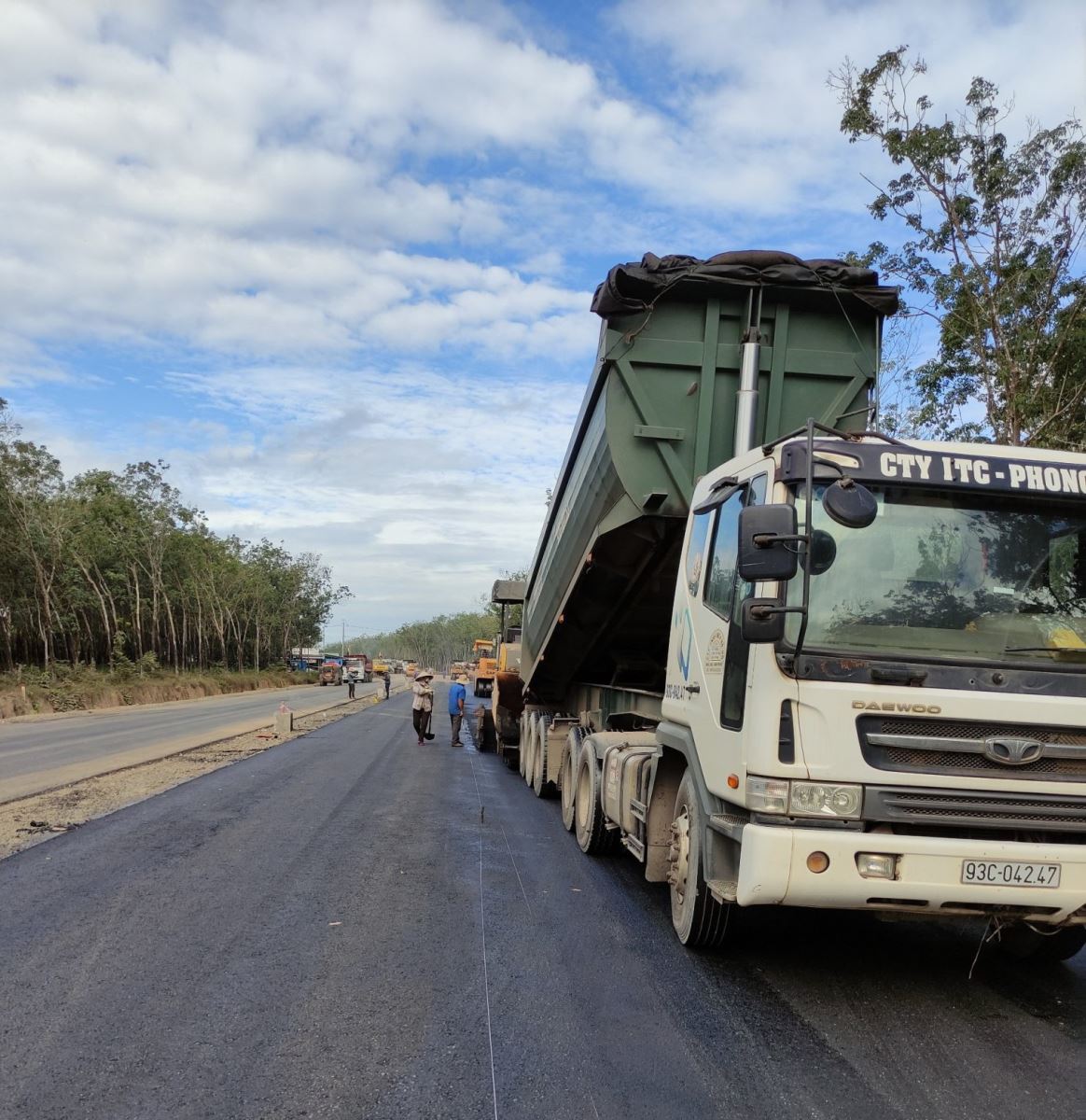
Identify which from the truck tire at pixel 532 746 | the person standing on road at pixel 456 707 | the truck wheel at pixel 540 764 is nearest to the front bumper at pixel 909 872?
the truck wheel at pixel 540 764

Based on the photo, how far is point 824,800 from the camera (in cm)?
415

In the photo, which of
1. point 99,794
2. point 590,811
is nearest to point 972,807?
point 590,811

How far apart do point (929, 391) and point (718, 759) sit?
12316mm

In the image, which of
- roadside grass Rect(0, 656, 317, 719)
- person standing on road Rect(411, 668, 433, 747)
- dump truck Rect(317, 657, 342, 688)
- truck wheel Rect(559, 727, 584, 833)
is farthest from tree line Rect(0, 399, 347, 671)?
truck wheel Rect(559, 727, 584, 833)

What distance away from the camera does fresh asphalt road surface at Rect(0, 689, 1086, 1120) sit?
349 centimetres

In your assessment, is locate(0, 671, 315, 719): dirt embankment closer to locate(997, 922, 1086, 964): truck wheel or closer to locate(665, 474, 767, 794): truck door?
locate(665, 474, 767, 794): truck door

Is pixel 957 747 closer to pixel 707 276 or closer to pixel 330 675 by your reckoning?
pixel 707 276

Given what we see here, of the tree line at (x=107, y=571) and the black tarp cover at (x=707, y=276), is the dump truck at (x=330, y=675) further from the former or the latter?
the black tarp cover at (x=707, y=276)

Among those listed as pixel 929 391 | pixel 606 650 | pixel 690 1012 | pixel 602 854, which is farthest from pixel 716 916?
pixel 929 391

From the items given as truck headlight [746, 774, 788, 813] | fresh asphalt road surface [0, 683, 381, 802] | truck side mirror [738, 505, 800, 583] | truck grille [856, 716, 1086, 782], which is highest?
truck side mirror [738, 505, 800, 583]

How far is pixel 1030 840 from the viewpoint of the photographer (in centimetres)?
419

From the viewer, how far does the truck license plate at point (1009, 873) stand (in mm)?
4098

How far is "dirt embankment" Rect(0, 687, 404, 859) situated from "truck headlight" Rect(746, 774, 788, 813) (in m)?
6.34

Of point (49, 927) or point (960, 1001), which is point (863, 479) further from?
point (49, 927)
